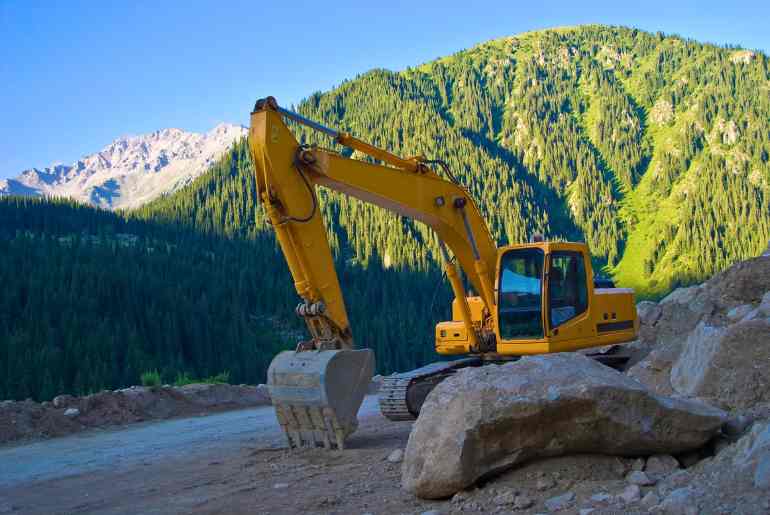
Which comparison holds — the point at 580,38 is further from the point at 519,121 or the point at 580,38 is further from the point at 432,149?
the point at 432,149

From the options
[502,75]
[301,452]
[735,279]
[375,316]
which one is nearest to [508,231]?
[375,316]

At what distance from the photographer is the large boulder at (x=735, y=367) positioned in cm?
871

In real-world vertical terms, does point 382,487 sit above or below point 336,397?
below

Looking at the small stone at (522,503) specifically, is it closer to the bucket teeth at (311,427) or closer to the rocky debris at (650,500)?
the rocky debris at (650,500)

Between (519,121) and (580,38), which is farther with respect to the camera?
(580,38)

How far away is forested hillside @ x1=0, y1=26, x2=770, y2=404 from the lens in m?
69.8

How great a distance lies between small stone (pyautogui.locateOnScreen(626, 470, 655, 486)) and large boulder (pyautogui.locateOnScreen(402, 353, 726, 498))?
0.41 metres

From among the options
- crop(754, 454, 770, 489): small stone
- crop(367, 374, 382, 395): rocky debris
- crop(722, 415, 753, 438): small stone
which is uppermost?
crop(754, 454, 770, 489): small stone

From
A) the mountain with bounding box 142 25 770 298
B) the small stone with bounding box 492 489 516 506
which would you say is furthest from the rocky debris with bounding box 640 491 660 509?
the mountain with bounding box 142 25 770 298

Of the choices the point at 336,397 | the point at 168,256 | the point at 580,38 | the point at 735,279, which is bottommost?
the point at 336,397

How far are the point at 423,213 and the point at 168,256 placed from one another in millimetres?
82103

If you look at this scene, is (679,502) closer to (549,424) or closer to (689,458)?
(549,424)

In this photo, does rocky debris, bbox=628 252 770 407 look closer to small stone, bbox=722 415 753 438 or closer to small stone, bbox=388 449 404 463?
small stone, bbox=722 415 753 438

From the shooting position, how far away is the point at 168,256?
91625 millimetres
